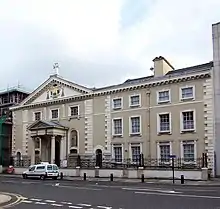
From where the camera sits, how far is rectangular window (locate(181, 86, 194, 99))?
37750mm

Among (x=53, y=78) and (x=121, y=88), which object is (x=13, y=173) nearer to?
(x=53, y=78)

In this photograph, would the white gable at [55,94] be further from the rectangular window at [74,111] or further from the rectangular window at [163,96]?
the rectangular window at [163,96]

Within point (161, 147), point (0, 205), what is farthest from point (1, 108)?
point (0, 205)

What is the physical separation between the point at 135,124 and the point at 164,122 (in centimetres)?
364

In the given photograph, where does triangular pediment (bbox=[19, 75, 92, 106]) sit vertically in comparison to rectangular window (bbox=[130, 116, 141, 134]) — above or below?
above

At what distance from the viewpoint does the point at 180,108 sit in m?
38.3

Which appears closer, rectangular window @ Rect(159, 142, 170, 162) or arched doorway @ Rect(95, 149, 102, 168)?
rectangular window @ Rect(159, 142, 170, 162)

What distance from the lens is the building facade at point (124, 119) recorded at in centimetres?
3716

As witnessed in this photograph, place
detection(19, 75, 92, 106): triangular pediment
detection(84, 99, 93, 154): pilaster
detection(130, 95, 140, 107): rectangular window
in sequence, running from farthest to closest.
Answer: detection(19, 75, 92, 106): triangular pediment < detection(84, 99, 93, 154): pilaster < detection(130, 95, 140, 107): rectangular window

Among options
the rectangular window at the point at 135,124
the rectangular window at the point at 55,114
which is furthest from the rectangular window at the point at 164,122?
the rectangular window at the point at 55,114

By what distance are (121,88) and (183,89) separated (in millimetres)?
7616

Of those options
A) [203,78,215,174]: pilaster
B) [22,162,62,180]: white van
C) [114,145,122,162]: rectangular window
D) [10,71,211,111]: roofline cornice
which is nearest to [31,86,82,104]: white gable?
[10,71,211,111]: roofline cornice

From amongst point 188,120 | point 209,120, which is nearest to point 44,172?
point 188,120

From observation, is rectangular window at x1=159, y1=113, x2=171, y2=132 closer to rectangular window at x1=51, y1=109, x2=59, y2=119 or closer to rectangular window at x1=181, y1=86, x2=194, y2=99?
rectangular window at x1=181, y1=86, x2=194, y2=99
